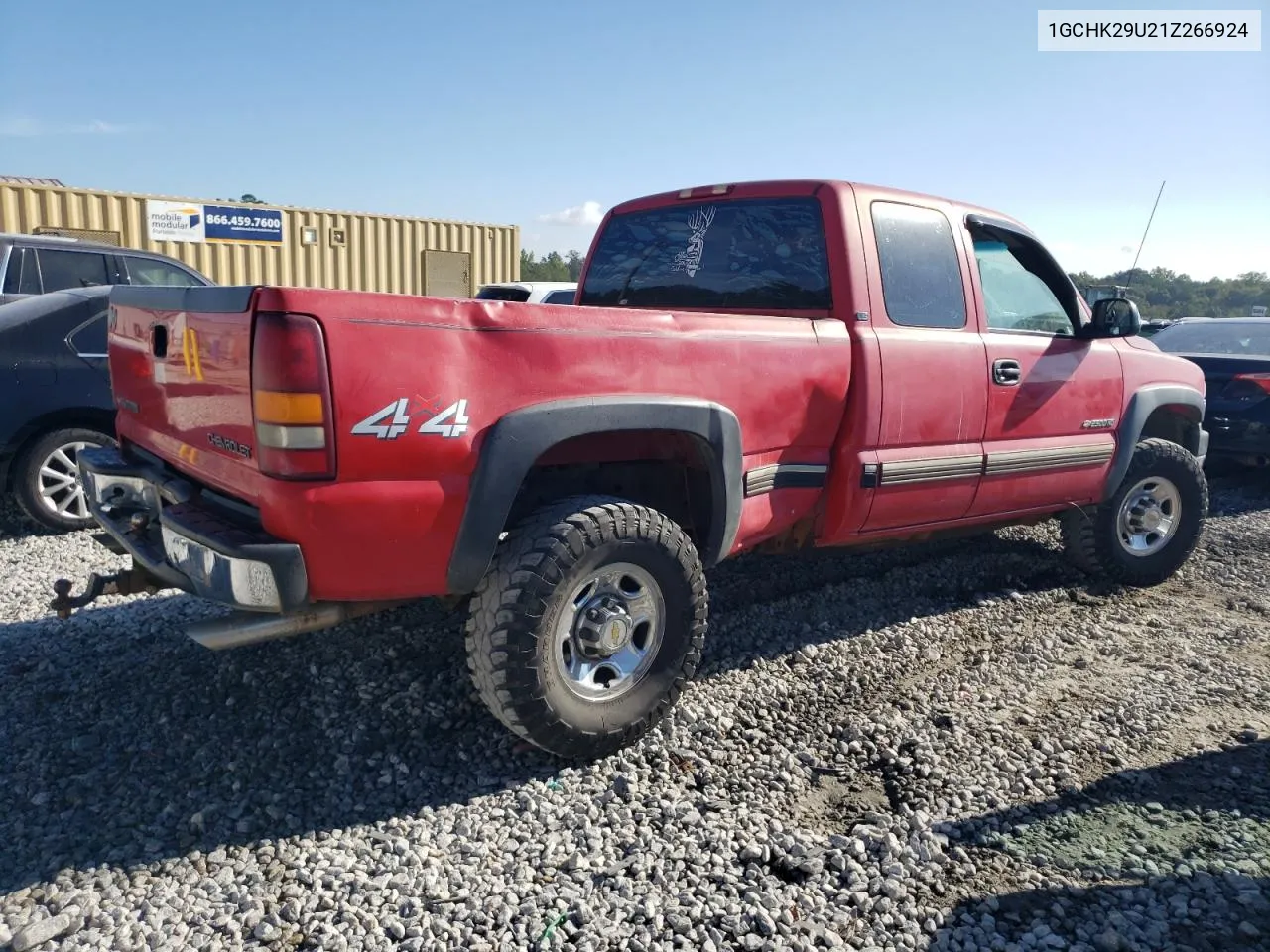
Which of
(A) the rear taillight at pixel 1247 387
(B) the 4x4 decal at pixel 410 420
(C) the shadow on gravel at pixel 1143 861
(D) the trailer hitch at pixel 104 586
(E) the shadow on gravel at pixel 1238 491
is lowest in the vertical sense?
(C) the shadow on gravel at pixel 1143 861

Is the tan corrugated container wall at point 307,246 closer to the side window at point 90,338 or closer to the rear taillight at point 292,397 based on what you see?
the side window at point 90,338

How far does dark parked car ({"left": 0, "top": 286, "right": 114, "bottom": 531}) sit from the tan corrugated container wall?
7938 mm

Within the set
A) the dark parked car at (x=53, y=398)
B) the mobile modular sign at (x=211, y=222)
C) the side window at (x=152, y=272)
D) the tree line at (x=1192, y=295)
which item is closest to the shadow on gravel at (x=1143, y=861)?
the dark parked car at (x=53, y=398)

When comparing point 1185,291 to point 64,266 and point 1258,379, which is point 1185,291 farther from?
point 64,266

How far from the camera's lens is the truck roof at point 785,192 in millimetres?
3895

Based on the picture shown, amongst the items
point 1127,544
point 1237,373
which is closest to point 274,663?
point 1127,544

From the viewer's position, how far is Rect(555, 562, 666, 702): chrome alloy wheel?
3043mm

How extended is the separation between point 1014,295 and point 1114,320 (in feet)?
1.79

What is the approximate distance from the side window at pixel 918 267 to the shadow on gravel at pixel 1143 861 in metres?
1.96

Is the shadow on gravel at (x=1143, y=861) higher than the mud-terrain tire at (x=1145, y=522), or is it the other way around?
the mud-terrain tire at (x=1145, y=522)

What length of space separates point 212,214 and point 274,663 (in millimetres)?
14278

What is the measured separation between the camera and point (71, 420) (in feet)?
18.3

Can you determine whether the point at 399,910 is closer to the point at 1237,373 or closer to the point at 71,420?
the point at 71,420

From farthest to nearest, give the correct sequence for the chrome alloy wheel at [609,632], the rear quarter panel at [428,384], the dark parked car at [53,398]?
the dark parked car at [53,398]
the chrome alloy wheel at [609,632]
the rear quarter panel at [428,384]
